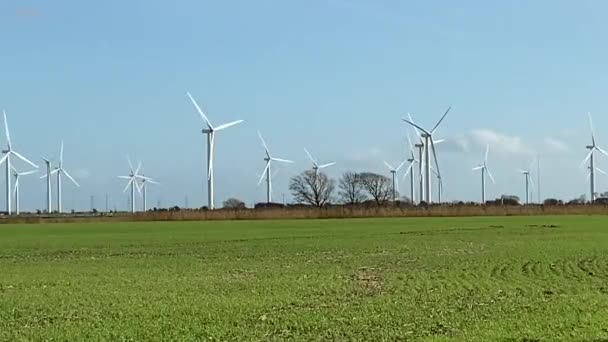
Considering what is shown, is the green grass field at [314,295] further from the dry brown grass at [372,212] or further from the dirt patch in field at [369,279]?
the dry brown grass at [372,212]

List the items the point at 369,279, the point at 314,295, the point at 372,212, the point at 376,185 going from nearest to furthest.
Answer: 1. the point at 314,295
2. the point at 369,279
3. the point at 372,212
4. the point at 376,185

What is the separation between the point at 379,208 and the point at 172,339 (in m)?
103

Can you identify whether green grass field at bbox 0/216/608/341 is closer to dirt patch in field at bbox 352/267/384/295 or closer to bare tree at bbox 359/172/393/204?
dirt patch in field at bbox 352/267/384/295

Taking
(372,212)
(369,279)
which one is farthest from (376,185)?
(369,279)

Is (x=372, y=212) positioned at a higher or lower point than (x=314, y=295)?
higher

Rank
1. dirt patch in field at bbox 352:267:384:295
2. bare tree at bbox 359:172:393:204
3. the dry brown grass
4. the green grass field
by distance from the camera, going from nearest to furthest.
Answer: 1. the green grass field
2. dirt patch in field at bbox 352:267:384:295
3. the dry brown grass
4. bare tree at bbox 359:172:393:204

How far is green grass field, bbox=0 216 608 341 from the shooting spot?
52.5ft

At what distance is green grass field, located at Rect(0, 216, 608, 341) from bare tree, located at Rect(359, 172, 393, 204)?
437 feet

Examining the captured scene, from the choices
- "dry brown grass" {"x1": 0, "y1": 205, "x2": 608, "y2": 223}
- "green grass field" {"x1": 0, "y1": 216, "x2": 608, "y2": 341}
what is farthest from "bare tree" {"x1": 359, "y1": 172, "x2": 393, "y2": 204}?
"green grass field" {"x1": 0, "y1": 216, "x2": 608, "y2": 341}

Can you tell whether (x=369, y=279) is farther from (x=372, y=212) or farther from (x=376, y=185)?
(x=376, y=185)

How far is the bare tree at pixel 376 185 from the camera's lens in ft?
578

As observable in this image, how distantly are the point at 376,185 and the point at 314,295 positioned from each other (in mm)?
155745

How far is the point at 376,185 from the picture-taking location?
177500 mm

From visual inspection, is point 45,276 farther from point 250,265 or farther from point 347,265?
point 347,265
